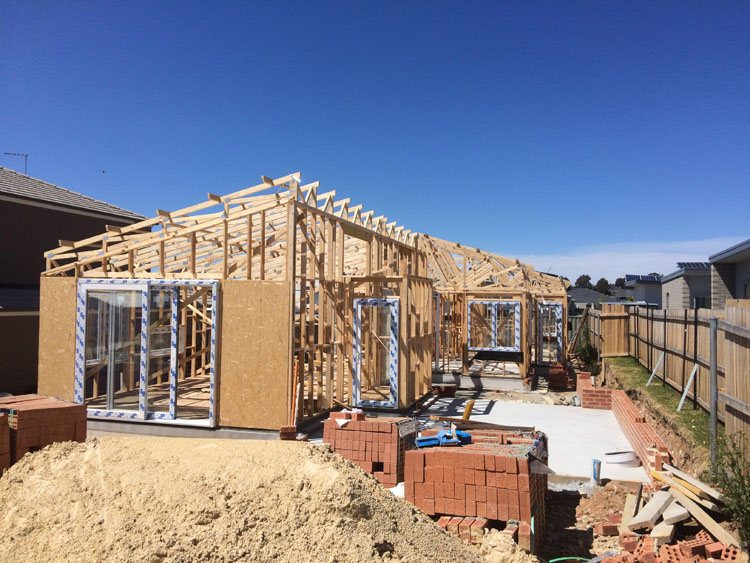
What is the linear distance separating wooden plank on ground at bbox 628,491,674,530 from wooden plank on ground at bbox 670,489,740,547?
0.13 metres

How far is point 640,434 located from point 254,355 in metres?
7.03

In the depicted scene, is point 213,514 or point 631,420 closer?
point 213,514

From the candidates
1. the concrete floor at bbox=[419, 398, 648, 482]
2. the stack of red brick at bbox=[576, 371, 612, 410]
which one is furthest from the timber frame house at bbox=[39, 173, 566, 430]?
the stack of red brick at bbox=[576, 371, 612, 410]

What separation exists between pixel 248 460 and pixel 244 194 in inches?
253

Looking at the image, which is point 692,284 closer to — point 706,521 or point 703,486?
point 703,486

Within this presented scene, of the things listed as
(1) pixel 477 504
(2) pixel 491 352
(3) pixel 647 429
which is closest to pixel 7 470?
(1) pixel 477 504

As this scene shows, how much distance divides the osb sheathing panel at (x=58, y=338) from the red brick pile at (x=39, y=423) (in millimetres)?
4830

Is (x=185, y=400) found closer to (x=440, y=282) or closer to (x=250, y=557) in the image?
(x=250, y=557)

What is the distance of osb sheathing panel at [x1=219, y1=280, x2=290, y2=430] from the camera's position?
1029 centimetres

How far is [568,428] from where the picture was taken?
472 inches

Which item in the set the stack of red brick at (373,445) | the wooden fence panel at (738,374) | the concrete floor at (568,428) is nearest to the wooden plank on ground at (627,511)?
the concrete floor at (568,428)

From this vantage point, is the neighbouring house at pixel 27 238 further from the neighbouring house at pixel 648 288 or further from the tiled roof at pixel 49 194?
the neighbouring house at pixel 648 288

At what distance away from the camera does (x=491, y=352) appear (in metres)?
21.8

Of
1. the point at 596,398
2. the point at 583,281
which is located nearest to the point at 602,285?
the point at 583,281
